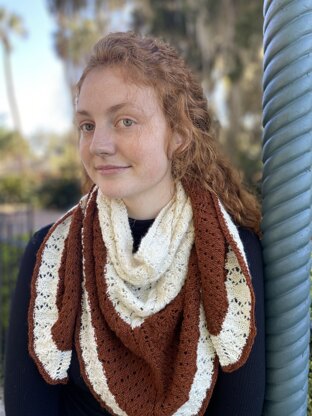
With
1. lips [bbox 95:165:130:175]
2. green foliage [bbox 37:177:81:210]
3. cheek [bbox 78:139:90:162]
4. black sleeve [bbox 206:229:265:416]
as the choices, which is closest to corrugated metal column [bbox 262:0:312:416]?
black sleeve [bbox 206:229:265:416]

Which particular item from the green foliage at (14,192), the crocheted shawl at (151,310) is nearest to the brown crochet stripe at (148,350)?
the crocheted shawl at (151,310)

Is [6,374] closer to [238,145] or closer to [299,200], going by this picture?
[299,200]

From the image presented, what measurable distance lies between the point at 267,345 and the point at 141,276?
0.42 m

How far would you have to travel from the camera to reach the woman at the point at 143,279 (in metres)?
1.30

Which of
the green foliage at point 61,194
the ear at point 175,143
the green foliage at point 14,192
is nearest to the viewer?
the ear at point 175,143

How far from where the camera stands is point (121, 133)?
1.30 m

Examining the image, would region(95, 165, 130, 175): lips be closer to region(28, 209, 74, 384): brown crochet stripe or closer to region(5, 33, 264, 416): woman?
region(5, 33, 264, 416): woman

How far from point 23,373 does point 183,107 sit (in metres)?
0.92

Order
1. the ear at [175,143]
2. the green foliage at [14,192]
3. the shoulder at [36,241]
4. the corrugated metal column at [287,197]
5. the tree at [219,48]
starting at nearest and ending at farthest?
the corrugated metal column at [287,197], the ear at [175,143], the shoulder at [36,241], the tree at [219,48], the green foliage at [14,192]

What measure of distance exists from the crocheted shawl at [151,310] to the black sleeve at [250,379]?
55 millimetres

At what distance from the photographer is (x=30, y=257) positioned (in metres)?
1.48

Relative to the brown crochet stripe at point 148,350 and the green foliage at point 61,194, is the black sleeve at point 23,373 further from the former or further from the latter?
the green foliage at point 61,194

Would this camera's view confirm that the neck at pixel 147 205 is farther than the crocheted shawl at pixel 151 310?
Yes

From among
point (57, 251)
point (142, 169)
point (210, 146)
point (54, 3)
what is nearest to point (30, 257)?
point (57, 251)
